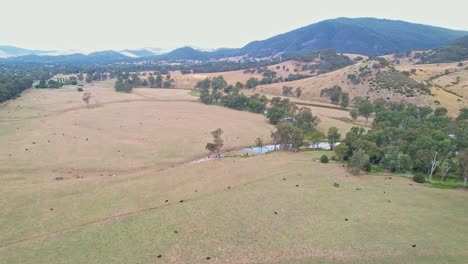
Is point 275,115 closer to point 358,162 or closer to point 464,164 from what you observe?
point 358,162

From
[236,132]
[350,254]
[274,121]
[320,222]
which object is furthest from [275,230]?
[274,121]

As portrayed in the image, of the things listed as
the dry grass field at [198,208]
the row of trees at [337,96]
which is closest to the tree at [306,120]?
the dry grass field at [198,208]

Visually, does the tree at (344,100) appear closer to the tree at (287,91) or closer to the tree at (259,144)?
the tree at (287,91)

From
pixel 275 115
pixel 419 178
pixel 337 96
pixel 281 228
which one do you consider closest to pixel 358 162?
pixel 419 178

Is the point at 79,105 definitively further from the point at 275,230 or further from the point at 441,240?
the point at 441,240

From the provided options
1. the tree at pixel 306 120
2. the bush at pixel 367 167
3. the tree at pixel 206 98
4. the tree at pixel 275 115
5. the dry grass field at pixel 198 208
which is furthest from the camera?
the tree at pixel 206 98

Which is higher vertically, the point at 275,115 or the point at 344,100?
the point at 344,100

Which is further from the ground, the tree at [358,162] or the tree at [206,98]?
the tree at [206,98]

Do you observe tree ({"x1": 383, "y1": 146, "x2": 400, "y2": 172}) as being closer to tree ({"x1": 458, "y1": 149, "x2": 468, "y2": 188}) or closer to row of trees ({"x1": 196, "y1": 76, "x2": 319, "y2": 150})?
tree ({"x1": 458, "y1": 149, "x2": 468, "y2": 188})

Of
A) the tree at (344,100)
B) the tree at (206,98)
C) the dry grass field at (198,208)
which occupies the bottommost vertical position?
the dry grass field at (198,208)
